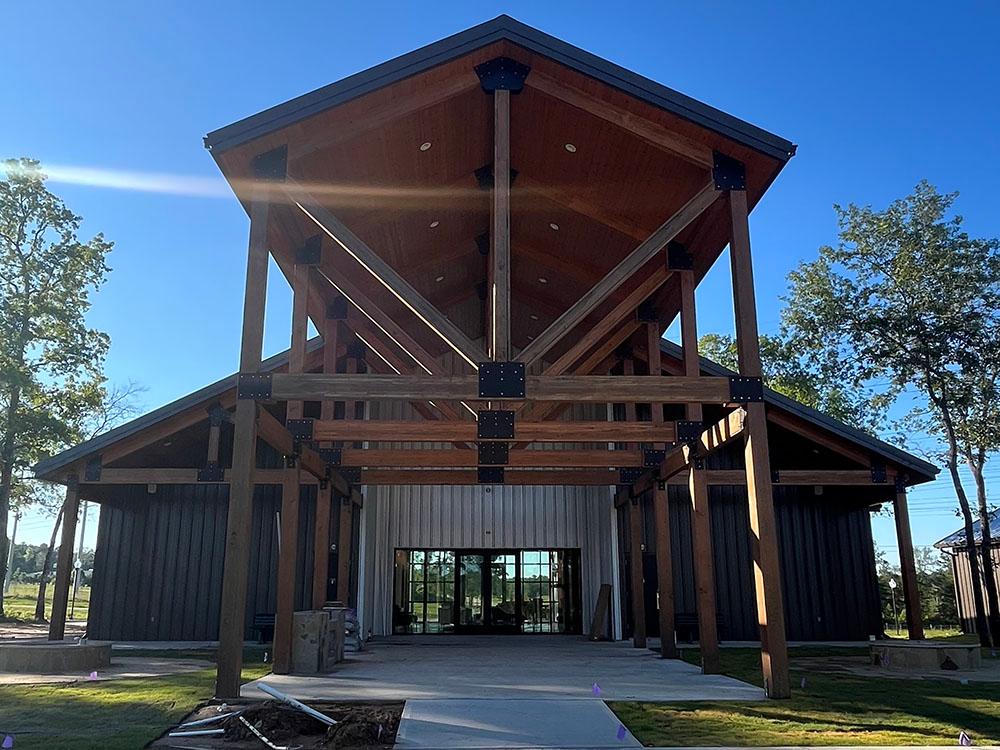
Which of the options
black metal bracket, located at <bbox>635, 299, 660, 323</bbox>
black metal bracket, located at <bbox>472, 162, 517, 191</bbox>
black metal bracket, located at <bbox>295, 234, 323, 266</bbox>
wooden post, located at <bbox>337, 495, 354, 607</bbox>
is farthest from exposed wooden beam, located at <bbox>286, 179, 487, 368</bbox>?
wooden post, located at <bbox>337, 495, 354, 607</bbox>

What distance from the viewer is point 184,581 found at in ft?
49.7

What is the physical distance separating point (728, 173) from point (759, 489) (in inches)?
130

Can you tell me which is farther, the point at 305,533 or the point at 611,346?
the point at 305,533

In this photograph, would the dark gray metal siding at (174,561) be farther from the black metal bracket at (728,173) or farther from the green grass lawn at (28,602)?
the black metal bracket at (728,173)

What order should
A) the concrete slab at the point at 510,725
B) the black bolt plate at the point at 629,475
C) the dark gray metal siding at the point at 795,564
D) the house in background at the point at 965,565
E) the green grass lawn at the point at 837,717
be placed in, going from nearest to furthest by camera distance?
the concrete slab at the point at 510,725
the green grass lawn at the point at 837,717
the black bolt plate at the point at 629,475
the dark gray metal siding at the point at 795,564
the house in background at the point at 965,565

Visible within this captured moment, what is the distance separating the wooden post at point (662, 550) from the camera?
11.8 m

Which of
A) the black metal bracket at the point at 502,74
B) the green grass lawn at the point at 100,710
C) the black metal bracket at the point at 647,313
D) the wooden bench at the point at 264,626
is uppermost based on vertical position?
the black metal bracket at the point at 502,74

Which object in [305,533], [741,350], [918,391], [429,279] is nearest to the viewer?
[741,350]

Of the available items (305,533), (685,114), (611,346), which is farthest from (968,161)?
(305,533)

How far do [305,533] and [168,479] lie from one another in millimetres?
2963

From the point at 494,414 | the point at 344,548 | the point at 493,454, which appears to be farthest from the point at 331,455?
the point at 494,414

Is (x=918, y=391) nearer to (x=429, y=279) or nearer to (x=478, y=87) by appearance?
(x=429, y=279)

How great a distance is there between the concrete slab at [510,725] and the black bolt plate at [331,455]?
5.53m

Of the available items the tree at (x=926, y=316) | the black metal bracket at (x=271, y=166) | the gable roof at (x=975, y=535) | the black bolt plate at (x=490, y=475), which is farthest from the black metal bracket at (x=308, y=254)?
the gable roof at (x=975, y=535)
